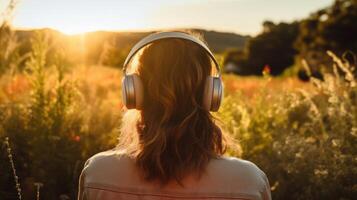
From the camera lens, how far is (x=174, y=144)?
7.45ft

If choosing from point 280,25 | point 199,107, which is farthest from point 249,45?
point 199,107

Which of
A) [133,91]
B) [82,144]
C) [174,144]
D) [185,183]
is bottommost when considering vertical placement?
[82,144]

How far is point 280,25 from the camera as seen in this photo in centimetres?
5366

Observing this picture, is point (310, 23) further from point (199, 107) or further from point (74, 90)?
point (199, 107)

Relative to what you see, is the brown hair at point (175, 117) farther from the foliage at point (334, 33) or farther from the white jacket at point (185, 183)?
the foliage at point (334, 33)

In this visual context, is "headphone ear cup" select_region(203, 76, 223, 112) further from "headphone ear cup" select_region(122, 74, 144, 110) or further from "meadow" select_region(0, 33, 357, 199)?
"meadow" select_region(0, 33, 357, 199)

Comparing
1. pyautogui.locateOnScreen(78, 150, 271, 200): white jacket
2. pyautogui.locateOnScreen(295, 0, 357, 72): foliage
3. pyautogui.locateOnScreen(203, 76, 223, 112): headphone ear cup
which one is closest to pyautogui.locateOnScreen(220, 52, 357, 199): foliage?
pyautogui.locateOnScreen(203, 76, 223, 112): headphone ear cup

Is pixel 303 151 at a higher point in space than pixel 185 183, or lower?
lower

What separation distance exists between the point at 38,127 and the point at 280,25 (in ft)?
163

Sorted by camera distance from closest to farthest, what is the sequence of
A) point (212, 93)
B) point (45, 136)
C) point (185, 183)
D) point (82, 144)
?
point (185, 183), point (212, 93), point (45, 136), point (82, 144)

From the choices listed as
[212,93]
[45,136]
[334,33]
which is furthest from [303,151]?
[334,33]

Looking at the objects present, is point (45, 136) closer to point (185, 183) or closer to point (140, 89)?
point (140, 89)

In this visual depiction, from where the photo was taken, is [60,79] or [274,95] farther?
[274,95]

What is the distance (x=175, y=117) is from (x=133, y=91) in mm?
196
